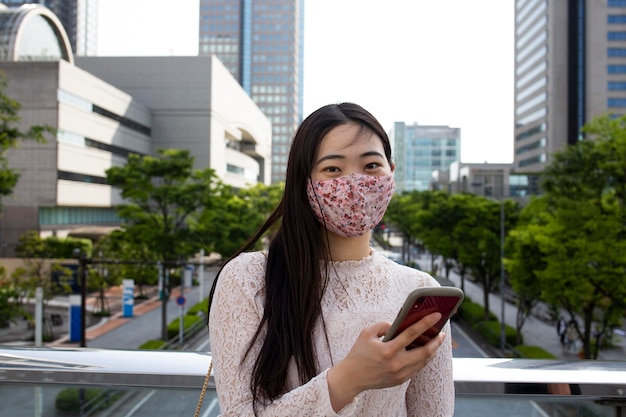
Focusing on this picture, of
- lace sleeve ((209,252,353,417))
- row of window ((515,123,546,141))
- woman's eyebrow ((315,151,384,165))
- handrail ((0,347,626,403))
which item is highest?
row of window ((515,123,546,141))

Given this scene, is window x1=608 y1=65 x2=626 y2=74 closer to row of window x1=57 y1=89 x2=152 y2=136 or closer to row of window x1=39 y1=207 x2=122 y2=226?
row of window x1=57 y1=89 x2=152 y2=136

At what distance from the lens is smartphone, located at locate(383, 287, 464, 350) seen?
1.01m

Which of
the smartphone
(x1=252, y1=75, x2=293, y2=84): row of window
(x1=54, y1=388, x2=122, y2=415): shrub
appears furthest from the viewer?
(x1=252, y1=75, x2=293, y2=84): row of window

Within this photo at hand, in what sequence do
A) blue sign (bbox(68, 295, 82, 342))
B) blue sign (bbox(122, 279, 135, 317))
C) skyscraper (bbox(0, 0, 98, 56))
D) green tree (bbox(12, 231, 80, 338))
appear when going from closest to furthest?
blue sign (bbox(68, 295, 82, 342))
green tree (bbox(12, 231, 80, 338))
blue sign (bbox(122, 279, 135, 317))
skyscraper (bbox(0, 0, 98, 56))

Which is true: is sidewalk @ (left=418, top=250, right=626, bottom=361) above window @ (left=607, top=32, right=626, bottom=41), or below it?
below

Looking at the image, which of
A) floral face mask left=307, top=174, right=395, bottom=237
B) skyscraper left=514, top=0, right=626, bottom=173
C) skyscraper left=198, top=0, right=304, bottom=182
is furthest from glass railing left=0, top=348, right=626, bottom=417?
skyscraper left=198, top=0, right=304, bottom=182

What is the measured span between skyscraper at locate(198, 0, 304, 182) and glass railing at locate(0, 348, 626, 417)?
401 feet

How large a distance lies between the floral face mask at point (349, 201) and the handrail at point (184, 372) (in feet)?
2.56

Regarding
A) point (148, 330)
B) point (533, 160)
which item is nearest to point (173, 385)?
point (148, 330)

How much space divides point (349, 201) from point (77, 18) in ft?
336

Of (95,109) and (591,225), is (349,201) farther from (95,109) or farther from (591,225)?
(95,109)

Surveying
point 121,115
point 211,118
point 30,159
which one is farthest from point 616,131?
point 211,118

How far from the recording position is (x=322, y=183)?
147cm

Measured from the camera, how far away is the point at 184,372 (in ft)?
6.35
